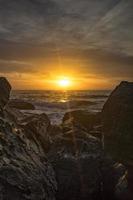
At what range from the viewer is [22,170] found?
4484 mm

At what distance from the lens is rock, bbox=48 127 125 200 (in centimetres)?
533

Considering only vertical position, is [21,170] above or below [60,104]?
above

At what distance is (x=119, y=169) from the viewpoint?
5723 millimetres

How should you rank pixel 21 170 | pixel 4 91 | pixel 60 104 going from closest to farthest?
pixel 21 170
pixel 4 91
pixel 60 104

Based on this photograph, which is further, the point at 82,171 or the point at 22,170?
the point at 82,171

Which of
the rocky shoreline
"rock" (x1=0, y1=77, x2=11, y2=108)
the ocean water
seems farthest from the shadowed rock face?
the ocean water

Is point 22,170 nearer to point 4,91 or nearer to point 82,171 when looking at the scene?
point 82,171

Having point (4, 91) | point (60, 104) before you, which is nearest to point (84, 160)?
point (4, 91)

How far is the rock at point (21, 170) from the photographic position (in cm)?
411

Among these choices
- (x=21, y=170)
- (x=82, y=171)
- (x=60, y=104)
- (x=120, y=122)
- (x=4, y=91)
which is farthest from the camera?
(x=60, y=104)

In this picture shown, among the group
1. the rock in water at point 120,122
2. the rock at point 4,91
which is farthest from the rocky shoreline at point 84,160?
the rock at point 4,91

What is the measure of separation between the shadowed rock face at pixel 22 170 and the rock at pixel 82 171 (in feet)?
0.83

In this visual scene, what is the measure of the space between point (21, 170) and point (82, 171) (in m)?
1.46

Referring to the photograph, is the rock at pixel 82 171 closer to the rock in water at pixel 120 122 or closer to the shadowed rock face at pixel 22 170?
the shadowed rock face at pixel 22 170
